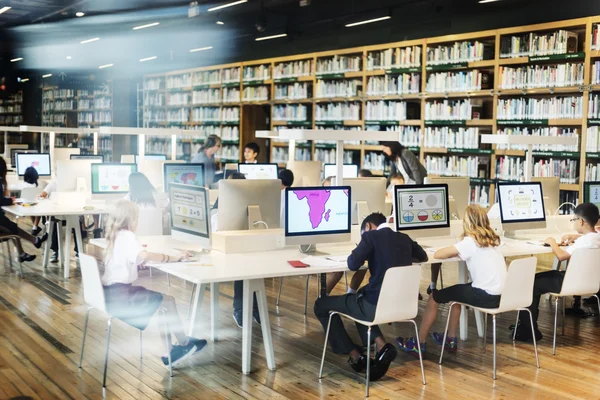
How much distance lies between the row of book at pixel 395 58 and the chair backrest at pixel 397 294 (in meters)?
6.15

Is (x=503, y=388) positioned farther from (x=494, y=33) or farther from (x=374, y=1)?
(x=374, y=1)

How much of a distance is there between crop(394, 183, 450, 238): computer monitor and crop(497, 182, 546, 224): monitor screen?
629 mm

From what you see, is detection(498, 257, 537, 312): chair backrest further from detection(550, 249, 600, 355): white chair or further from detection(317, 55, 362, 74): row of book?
detection(317, 55, 362, 74): row of book

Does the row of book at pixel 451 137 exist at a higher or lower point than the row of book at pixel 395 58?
lower

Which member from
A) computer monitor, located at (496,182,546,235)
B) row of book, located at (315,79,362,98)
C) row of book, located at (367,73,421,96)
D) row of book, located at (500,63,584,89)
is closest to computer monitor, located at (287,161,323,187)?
row of book, located at (367,73,421,96)

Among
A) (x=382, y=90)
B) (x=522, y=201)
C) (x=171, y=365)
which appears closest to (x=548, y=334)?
(x=522, y=201)

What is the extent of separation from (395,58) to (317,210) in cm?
567

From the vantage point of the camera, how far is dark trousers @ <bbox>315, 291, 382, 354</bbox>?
12.9 ft

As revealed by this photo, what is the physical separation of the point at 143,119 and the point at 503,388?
13.0 m

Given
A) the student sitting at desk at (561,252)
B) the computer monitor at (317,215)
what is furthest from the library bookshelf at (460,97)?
the computer monitor at (317,215)

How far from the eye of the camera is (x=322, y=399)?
370 cm

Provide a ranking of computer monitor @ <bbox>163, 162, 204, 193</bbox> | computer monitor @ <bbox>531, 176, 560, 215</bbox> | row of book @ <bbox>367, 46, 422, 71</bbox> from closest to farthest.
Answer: computer monitor @ <bbox>531, 176, 560, 215</bbox>, computer monitor @ <bbox>163, 162, 204, 193</bbox>, row of book @ <bbox>367, 46, 422, 71</bbox>

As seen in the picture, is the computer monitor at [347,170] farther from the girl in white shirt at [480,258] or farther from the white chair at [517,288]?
the white chair at [517,288]

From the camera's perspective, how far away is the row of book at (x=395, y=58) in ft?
31.3
